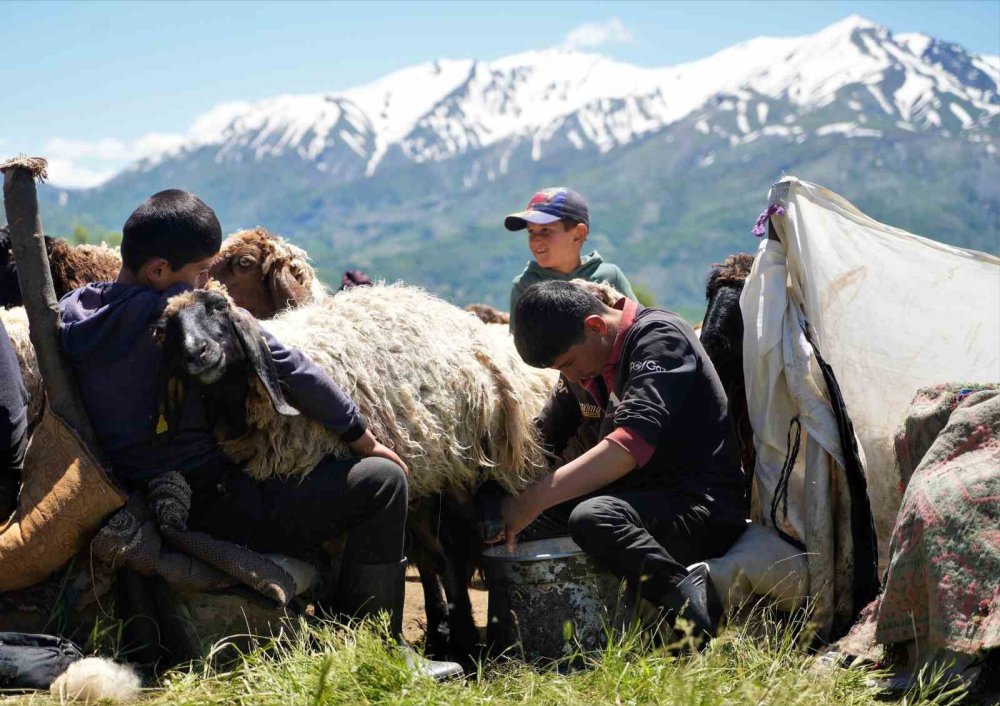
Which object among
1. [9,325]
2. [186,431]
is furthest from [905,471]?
[9,325]

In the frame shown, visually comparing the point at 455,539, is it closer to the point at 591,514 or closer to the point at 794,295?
the point at 591,514

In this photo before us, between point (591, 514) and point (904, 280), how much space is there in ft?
6.86

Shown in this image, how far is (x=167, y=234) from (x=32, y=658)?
1.45 meters

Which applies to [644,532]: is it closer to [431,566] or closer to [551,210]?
[431,566]

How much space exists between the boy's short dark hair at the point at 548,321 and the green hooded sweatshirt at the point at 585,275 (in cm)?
189

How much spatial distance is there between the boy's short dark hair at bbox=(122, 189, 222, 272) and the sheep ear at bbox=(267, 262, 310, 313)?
1.28m

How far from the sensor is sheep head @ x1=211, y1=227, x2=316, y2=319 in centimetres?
512

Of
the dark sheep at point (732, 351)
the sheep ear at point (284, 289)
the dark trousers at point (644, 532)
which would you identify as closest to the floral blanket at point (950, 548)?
the dark trousers at point (644, 532)

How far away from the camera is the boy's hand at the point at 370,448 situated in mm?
3852

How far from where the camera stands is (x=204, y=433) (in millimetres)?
3770

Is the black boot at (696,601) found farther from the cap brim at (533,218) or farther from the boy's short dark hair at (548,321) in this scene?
the cap brim at (533,218)

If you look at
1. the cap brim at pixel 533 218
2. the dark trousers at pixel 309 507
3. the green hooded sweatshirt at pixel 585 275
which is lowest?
the dark trousers at pixel 309 507

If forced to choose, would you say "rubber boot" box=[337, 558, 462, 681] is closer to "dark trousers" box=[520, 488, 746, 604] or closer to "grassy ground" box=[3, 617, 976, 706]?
"grassy ground" box=[3, 617, 976, 706]

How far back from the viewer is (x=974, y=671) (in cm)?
330
